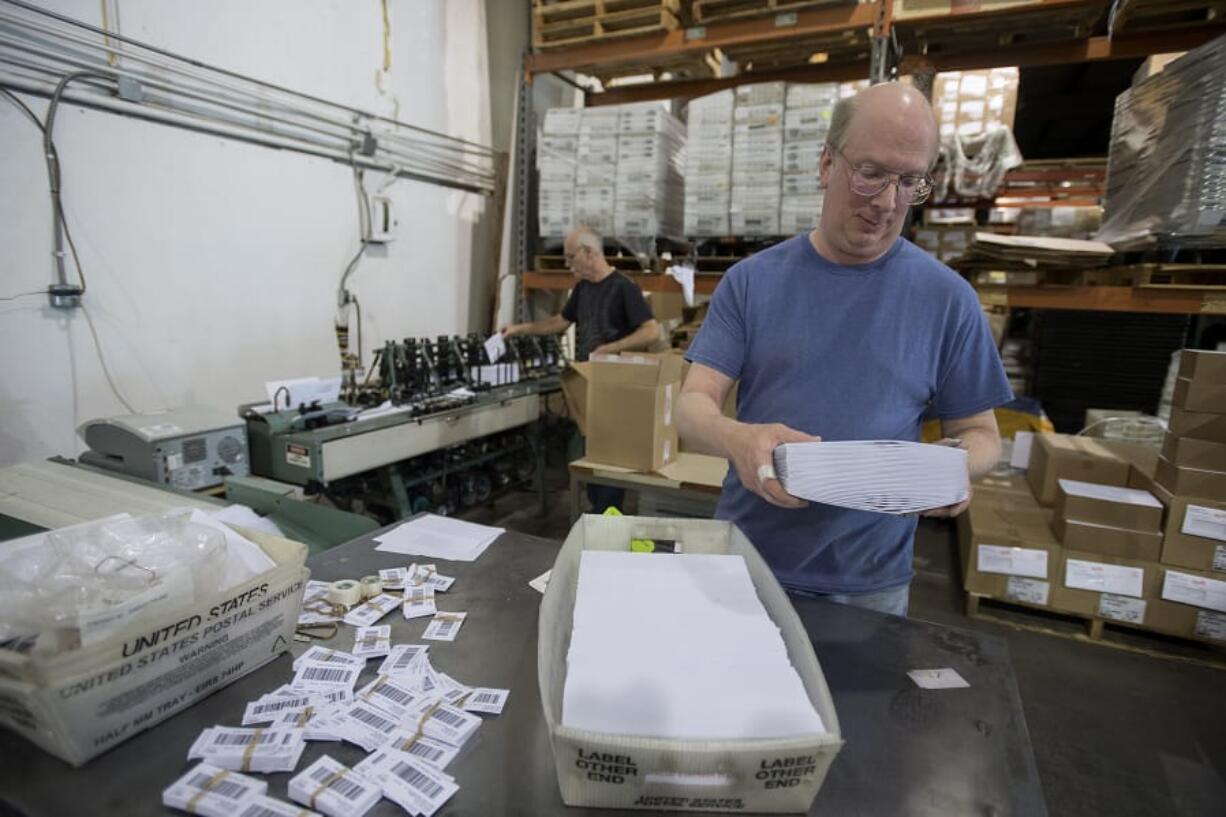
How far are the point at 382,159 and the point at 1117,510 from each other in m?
3.89

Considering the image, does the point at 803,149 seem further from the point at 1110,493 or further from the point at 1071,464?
the point at 1110,493

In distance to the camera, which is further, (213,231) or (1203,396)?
(213,231)

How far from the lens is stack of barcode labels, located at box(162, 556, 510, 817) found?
61cm

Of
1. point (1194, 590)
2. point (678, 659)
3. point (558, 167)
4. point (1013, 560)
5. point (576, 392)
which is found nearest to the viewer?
point (678, 659)

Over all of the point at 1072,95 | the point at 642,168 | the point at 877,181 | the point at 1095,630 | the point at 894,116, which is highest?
the point at 1072,95

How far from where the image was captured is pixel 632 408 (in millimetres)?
2348

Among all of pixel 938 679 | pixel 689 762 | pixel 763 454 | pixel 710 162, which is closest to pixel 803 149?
pixel 710 162

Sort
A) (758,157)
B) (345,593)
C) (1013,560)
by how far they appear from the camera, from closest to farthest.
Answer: (345,593), (1013,560), (758,157)

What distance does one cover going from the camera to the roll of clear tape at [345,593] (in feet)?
3.22

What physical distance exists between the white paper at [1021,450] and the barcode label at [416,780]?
10.4 feet

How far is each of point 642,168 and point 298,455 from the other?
7.22 feet

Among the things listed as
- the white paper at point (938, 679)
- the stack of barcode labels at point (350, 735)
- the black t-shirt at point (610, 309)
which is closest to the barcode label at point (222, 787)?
the stack of barcode labels at point (350, 735)

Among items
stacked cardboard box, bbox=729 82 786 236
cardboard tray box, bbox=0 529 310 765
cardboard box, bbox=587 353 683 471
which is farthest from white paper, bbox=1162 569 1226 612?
cardboard tray box, bbox=0 529 310 765

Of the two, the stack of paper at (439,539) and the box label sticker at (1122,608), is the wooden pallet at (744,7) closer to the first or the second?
the box label sticker at (1122,608)
